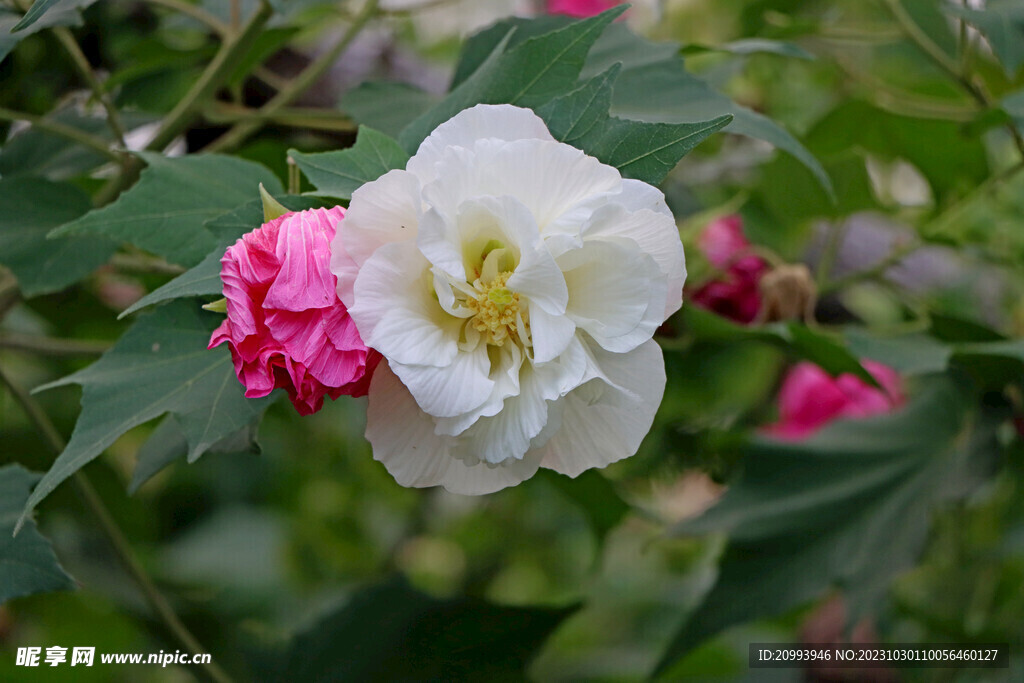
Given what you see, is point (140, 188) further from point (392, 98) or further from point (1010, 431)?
point (1010, 431)

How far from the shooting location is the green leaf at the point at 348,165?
0.30m

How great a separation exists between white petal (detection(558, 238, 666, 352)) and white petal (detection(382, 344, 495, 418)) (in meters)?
0.04

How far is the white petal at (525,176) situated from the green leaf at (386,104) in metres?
0.16

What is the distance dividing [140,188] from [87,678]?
56cm

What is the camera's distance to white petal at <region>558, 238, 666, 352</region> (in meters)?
0.28

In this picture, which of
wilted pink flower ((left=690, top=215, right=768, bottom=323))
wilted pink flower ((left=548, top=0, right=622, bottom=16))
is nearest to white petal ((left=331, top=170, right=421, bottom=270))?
wilted pink flower ((left=690, top=215, right=768, bottom=323))

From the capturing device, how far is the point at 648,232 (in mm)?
285

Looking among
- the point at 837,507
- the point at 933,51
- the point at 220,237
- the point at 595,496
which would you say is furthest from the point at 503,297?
the point at 933,51

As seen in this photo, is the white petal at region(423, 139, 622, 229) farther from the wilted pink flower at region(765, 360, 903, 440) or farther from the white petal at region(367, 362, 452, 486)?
the wilted pink flower at region(765, 360, 903, 440)

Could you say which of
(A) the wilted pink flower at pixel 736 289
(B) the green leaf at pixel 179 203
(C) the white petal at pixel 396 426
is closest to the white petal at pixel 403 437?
(C) the white petal at pixel 396 426

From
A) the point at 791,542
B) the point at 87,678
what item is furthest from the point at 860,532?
the point at 87,678

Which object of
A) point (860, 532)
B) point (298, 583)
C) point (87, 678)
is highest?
point (860, 532)

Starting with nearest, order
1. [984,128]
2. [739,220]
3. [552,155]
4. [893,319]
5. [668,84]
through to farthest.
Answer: [552,155]
[668,84]
[984,128]
[739,220]
[893,319]

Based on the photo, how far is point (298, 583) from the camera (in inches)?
38.7
